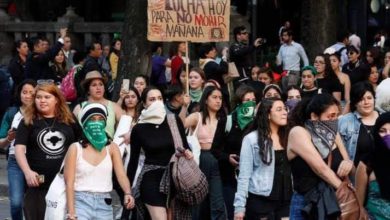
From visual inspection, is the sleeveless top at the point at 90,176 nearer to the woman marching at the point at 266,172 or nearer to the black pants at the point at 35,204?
the black pants at the point at 35,204

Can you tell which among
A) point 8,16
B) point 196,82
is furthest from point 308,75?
point 8,16

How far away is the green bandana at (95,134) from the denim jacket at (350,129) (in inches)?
95.6

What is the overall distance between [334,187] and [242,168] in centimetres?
136

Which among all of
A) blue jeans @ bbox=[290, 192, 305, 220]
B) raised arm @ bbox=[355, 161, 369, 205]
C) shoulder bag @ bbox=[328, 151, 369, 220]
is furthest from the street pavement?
raised arm @ bbox=[355, 161, 369, 205]

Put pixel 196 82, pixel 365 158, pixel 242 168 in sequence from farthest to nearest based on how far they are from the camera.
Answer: pixel 196 82 < pixel 242 168 < pixel 365 158

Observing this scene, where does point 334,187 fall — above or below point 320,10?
below

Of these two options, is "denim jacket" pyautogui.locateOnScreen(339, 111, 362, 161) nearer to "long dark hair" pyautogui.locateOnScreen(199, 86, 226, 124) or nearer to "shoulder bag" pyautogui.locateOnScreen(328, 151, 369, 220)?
"long dark hair" pyautogui.locateOnScreen(199, 86, 226, 124)

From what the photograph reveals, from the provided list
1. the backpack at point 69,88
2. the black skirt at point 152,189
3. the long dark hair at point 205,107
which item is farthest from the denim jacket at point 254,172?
the backpack at point 69,88

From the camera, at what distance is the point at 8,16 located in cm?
2583

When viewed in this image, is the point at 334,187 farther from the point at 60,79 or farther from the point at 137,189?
the point at 60,79

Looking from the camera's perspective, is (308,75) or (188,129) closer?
(188,129)

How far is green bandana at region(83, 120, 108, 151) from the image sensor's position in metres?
9.35

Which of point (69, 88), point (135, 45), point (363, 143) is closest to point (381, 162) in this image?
point (363, 143)

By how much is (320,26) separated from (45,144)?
436 inches
